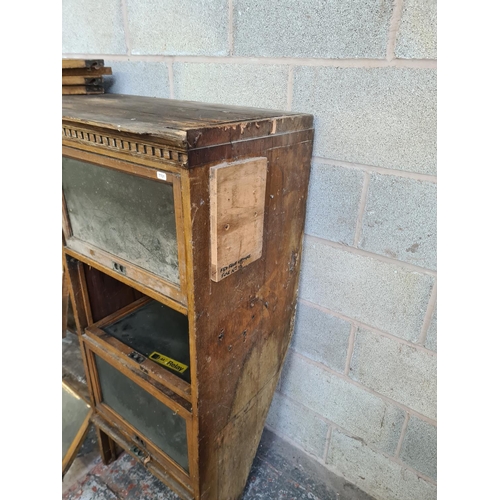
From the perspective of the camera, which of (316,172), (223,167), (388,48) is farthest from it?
(316,172)

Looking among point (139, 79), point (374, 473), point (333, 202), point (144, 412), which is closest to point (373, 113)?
point (333, 202)

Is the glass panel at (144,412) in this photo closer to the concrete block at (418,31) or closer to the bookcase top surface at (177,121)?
the bookcase top surface at (177,121)

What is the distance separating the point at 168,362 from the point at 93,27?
1.19 m

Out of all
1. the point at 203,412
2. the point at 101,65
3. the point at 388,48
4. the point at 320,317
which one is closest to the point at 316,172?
the point at 388,48

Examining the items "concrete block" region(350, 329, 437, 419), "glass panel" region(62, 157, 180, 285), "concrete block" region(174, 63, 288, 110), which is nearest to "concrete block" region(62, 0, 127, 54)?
"concrete block" region(174, 63, 288, 110)

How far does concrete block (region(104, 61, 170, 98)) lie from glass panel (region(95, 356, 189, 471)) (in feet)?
2.95

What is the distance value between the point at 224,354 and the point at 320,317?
0.41 metres

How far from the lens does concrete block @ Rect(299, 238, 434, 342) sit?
0.98m

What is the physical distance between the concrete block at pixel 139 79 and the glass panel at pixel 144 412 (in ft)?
2.95

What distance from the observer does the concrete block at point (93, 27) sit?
1265mm

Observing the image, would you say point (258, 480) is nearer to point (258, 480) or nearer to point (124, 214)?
point (258, 480)

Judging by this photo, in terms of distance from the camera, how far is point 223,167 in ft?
2.20

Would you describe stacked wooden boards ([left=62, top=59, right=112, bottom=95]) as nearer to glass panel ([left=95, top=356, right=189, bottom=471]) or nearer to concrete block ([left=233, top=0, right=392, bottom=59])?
concrete block ([left=233, top=0, right=392, bottom=59])

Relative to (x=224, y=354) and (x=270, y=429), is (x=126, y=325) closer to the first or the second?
A: (x=224, y=354)
